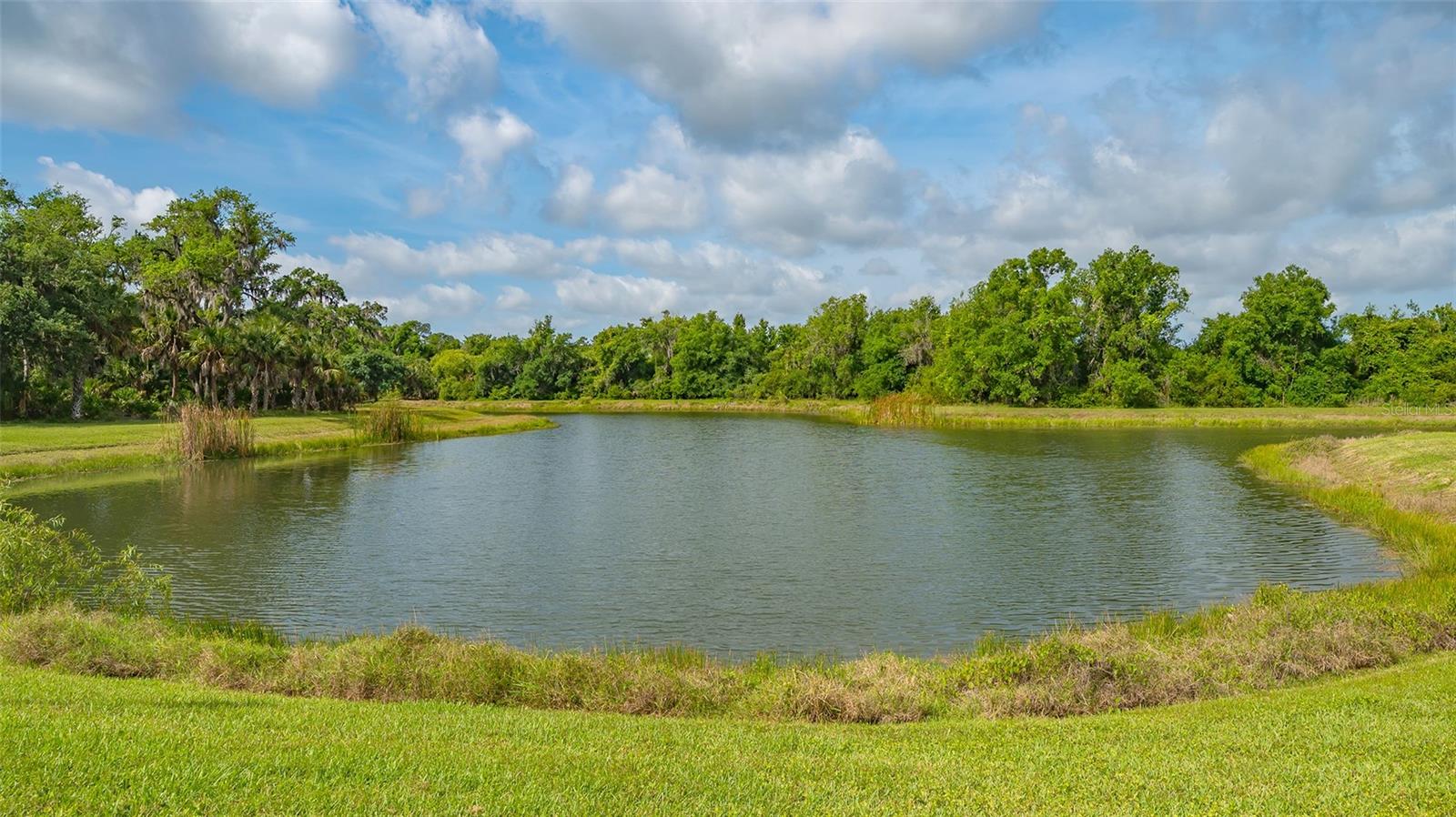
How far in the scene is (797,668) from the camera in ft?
40.6

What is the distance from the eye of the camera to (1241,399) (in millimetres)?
92062

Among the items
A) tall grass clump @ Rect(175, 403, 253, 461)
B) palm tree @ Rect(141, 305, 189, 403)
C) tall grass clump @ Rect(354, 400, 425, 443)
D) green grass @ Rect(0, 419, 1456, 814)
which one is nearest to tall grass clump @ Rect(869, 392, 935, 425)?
tall grass clump @ Rect(354, 400, 425, 443)

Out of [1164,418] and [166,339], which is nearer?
[166,339]

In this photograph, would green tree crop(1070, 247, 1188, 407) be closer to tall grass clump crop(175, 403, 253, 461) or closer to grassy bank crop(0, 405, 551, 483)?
grassy bank crop(0, 405, 551, 483)

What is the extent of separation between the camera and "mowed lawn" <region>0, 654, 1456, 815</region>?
6734 mm

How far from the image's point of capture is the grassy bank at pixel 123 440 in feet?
124

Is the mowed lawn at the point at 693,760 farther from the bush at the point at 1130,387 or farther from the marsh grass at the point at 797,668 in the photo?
the bush at the point at 1130,387

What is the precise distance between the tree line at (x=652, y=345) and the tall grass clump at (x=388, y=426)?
10.2 meters

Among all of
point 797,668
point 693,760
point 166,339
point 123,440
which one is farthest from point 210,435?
point 693,760

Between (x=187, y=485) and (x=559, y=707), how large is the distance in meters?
32.1

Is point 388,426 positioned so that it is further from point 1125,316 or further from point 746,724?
point 1125,316

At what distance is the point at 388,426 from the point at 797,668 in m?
54.2

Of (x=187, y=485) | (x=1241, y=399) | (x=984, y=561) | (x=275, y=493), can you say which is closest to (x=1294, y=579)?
(x=984, y=561)

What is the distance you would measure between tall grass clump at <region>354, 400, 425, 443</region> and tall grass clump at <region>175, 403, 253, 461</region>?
1104 cm
